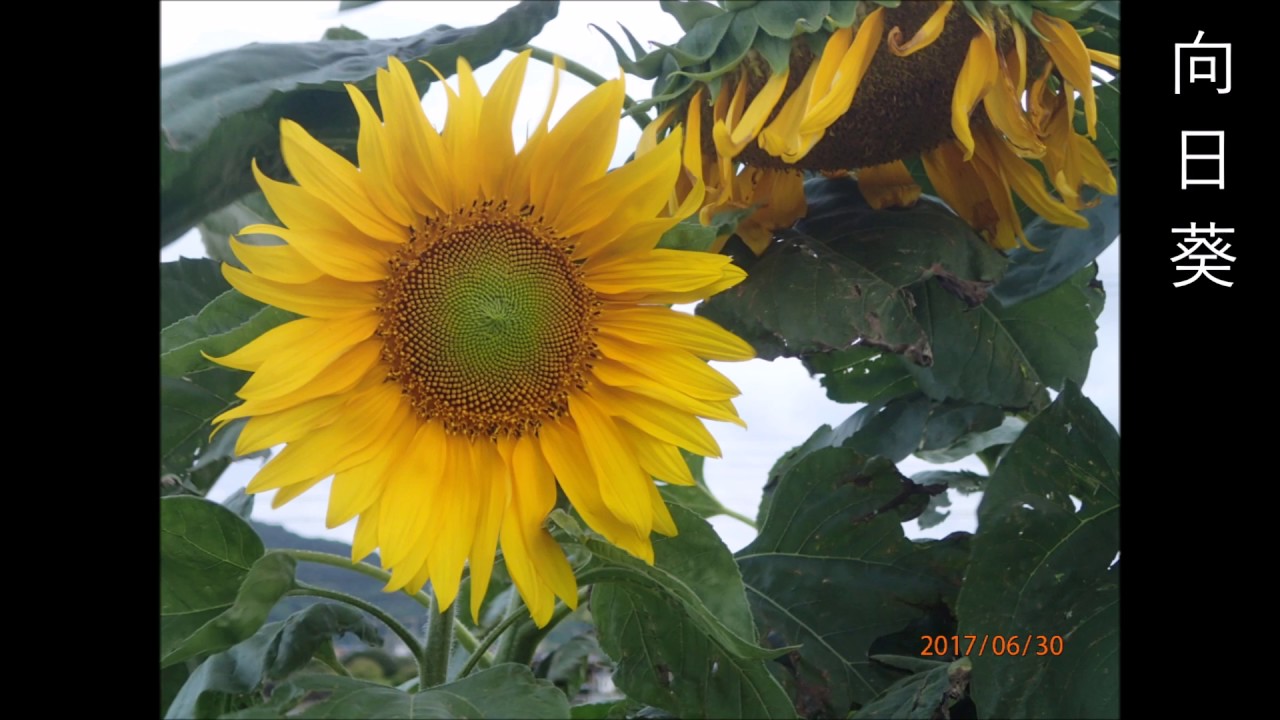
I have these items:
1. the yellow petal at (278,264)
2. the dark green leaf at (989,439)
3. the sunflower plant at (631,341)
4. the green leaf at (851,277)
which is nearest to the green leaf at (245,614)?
the sunflower plant at (631,341)

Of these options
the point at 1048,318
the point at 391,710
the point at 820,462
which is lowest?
the point at 391,710

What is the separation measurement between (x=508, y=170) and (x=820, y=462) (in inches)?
10.2

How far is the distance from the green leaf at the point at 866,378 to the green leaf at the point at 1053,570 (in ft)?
0.54

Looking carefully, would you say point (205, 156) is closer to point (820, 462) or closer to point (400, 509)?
point (400, 509)

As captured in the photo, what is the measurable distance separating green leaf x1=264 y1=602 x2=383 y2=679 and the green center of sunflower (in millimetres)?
124

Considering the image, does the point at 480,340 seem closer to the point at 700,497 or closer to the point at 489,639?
the point at 489,639

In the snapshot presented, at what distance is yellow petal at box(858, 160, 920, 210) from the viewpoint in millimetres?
605

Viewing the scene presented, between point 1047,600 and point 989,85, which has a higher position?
point 989,85

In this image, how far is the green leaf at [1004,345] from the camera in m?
0.66

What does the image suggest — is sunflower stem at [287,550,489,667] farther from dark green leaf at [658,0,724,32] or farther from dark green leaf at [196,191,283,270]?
dark green leaf at [658,0,724,32]

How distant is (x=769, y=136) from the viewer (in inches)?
19.8

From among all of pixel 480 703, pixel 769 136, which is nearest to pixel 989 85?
pixel 769 136

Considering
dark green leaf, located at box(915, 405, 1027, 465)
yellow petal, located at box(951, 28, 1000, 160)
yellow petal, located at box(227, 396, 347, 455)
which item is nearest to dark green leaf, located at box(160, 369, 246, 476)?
yellow petal, located at box(227, 396, 347, 455)
